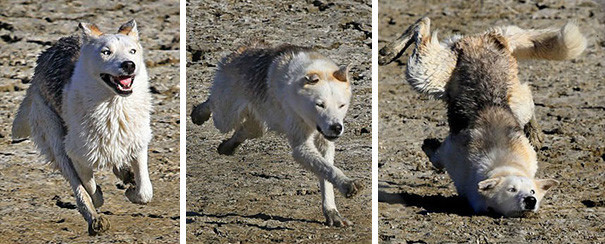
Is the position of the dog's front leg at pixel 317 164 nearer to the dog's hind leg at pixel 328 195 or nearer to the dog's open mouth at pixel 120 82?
the dog's hind leg at pixel 328 195

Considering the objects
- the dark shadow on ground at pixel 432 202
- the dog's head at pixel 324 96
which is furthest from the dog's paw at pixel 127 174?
the dark shadow on ground at pixel 432 202

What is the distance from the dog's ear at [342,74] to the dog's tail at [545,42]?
71.8 inches

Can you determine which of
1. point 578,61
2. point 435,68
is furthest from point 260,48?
point 578,61

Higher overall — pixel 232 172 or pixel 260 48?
pixel 260 48

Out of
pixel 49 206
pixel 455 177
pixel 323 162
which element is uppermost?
pixel 323 162

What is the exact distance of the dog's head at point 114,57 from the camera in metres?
5.68

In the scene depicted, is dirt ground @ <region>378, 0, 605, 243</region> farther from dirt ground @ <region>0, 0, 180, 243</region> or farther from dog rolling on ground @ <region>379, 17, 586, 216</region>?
dirt ground @ <region>0, 0, 180, 243</region>

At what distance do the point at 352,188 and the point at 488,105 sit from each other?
1552mm

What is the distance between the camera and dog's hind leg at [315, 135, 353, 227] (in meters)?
6.20

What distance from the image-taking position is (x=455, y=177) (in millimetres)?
6996

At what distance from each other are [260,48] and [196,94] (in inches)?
15.9

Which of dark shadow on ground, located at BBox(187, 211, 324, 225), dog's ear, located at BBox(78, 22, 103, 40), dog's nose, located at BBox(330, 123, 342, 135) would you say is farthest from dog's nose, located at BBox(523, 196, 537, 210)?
dog's ear, located at BBox(78, 22, 103, 40)

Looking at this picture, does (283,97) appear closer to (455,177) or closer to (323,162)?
(323,162)

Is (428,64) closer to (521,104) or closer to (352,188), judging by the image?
(521,104)
